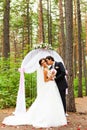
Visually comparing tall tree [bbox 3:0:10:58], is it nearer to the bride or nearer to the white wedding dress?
the bride

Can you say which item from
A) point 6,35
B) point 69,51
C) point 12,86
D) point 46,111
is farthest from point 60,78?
point 6,35

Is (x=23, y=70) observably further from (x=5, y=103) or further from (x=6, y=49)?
(x=6, y=49)

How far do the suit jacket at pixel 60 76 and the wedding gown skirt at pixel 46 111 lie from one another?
1.54 ft

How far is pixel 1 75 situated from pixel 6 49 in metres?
5.32

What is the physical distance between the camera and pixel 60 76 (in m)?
10.5

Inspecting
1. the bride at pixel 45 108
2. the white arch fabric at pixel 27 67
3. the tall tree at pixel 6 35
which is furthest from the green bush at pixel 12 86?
the tall tree at pixel 6 35

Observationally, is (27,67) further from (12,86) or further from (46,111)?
(12,86)

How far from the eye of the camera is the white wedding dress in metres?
9.69

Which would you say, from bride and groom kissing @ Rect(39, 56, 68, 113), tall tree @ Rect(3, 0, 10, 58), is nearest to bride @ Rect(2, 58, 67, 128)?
bride and groom kissing @ Rect(39, 56, 68, 113)

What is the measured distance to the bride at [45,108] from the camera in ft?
31.8

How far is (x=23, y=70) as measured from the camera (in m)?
11.0

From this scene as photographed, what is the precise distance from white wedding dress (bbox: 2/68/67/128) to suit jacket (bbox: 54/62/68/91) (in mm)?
470

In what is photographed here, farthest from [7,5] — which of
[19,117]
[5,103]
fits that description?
[19,117]

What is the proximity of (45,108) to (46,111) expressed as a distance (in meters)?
0.10
